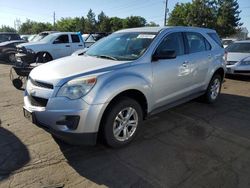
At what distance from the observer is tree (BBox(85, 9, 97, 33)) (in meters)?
65.9

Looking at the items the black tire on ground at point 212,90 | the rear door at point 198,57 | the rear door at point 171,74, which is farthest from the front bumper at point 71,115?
the black tire on ground at point 212,90

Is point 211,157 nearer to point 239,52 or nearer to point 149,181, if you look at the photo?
point 149,181

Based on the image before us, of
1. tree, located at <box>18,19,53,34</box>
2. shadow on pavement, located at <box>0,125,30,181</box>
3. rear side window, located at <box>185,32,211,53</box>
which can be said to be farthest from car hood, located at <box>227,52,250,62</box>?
tree, located at <box>18,19,53,34</box>

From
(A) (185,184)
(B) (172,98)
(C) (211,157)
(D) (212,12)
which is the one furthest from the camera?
(D) (212,12)

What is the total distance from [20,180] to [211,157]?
8.16 feet

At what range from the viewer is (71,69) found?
3699 millimetres

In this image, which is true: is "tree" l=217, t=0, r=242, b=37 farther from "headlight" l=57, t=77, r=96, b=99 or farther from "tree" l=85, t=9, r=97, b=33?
"headlight" l=57, t=77, r=96, b=99

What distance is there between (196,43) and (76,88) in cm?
313

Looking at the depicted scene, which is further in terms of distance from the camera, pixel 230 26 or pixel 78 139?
pixel 230 26

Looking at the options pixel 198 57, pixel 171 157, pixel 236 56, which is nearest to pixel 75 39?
pixel 236 56

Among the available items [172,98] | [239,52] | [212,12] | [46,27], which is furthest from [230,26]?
[46,27]

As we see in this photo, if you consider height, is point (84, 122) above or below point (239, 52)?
below

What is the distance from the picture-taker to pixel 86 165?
3365mm

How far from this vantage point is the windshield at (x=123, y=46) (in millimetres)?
4191
